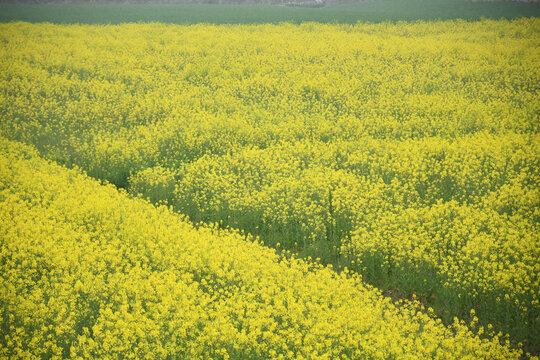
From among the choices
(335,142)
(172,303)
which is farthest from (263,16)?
(172,303)

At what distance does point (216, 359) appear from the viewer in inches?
184

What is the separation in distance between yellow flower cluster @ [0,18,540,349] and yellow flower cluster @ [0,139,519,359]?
1522 mm

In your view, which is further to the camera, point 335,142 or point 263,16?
point 263,16

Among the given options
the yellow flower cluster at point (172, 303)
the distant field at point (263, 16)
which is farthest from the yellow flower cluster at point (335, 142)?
the distant field at point (263, 16)

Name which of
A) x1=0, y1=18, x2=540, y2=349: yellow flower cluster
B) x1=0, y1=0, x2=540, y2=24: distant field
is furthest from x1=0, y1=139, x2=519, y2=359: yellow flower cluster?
x1=0, y1=0, x2=540, y2=24: distant field

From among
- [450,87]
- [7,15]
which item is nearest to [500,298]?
[450,87]

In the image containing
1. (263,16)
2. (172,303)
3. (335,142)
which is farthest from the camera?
(263,16)

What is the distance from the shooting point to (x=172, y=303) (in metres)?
5.21

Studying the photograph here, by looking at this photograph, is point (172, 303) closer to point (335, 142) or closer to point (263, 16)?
point (335, 142)

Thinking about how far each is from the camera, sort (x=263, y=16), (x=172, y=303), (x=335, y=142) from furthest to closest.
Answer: (x=263, y=16)
(x=335, y=142)
(x=172, y=303)

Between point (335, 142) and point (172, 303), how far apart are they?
8125 millimetres

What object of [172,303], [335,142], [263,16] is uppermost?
[263,16]

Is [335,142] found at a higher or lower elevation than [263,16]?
lower

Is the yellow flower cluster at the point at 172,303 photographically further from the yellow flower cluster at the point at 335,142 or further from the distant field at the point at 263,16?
the distant field at the point at 263,16
